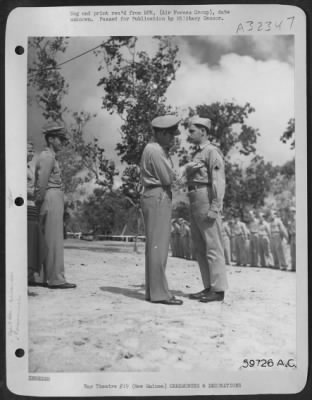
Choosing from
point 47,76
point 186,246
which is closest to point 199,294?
point 186,246

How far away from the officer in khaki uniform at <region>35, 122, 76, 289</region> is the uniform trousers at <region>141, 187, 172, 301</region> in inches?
19.4

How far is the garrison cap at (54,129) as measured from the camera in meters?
2.93

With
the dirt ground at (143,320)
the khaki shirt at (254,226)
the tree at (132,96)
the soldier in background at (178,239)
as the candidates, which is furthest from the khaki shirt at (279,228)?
the tree at (132,96)

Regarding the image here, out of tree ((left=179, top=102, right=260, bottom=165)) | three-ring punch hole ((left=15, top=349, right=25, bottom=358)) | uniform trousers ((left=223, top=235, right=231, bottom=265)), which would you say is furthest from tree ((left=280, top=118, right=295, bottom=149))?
three-ring punch hole ((left=15, top=349, right=25, bottom=358))

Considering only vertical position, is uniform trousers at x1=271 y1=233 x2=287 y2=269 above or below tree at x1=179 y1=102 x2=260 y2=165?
below

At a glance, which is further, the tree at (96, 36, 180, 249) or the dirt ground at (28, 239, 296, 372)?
the tree at (96, 36, 180, 249)

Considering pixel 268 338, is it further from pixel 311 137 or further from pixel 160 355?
pixel 311 137

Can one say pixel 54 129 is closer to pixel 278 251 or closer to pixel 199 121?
pixel 199 121

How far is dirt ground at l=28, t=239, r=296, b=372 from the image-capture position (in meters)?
2.82

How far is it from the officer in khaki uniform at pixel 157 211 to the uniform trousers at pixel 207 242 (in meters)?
0.17

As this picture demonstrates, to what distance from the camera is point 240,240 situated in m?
2.93

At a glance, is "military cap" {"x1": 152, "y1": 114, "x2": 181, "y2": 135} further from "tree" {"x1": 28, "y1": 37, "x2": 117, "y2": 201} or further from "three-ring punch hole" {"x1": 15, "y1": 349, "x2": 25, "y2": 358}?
"three-ring punch hole" {"x1": 15, "y1": 349, "x2": 25, "y2": 358}

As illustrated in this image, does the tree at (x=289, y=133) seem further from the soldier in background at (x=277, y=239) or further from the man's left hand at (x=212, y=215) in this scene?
the man's left hand at (x=212, y=215)

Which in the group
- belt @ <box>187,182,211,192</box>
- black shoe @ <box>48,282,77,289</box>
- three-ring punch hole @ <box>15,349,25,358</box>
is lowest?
three-ring punch hole @ <box>15,349,25,358</box>
